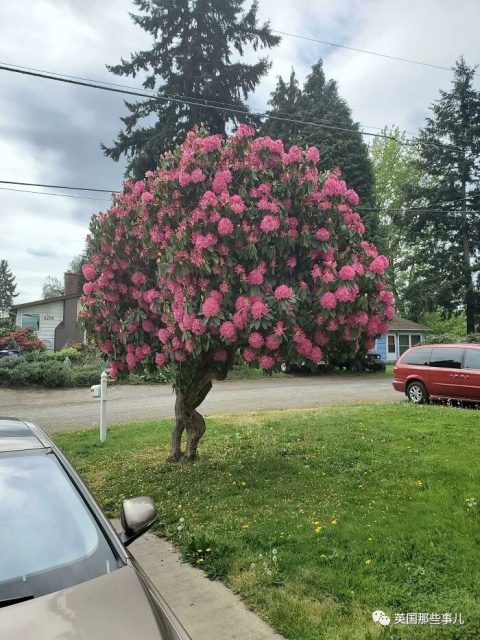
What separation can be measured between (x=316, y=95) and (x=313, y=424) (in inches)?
1108

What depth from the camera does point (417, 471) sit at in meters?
5.97

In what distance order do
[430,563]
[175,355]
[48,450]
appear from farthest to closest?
1. [175,355]
2. [430,563]
3. [48,450]

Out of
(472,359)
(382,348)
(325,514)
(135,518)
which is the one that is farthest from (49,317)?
(135,518)

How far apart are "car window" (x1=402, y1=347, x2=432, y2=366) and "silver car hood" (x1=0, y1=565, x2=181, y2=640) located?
1293 cm

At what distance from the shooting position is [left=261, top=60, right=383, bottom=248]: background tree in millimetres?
30328

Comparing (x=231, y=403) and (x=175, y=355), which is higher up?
(x=175, y=355)

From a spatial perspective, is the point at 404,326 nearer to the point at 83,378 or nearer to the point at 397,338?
the point at 397,338

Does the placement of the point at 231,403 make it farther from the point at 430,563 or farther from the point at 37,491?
the point at 37,491

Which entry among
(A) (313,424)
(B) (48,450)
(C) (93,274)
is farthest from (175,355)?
(A) (313,424)

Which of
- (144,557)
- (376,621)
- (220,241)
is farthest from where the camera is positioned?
(220,241)

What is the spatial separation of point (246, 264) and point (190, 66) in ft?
77.7

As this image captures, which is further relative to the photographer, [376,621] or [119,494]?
[119,494]

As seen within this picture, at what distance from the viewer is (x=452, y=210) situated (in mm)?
32344

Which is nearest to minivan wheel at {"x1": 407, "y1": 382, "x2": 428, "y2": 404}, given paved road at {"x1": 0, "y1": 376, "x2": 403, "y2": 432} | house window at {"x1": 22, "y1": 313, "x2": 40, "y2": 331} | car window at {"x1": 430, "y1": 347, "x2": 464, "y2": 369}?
car window at {"x1": 430, "y1": 347, "x2": 464, "y2": 369}
